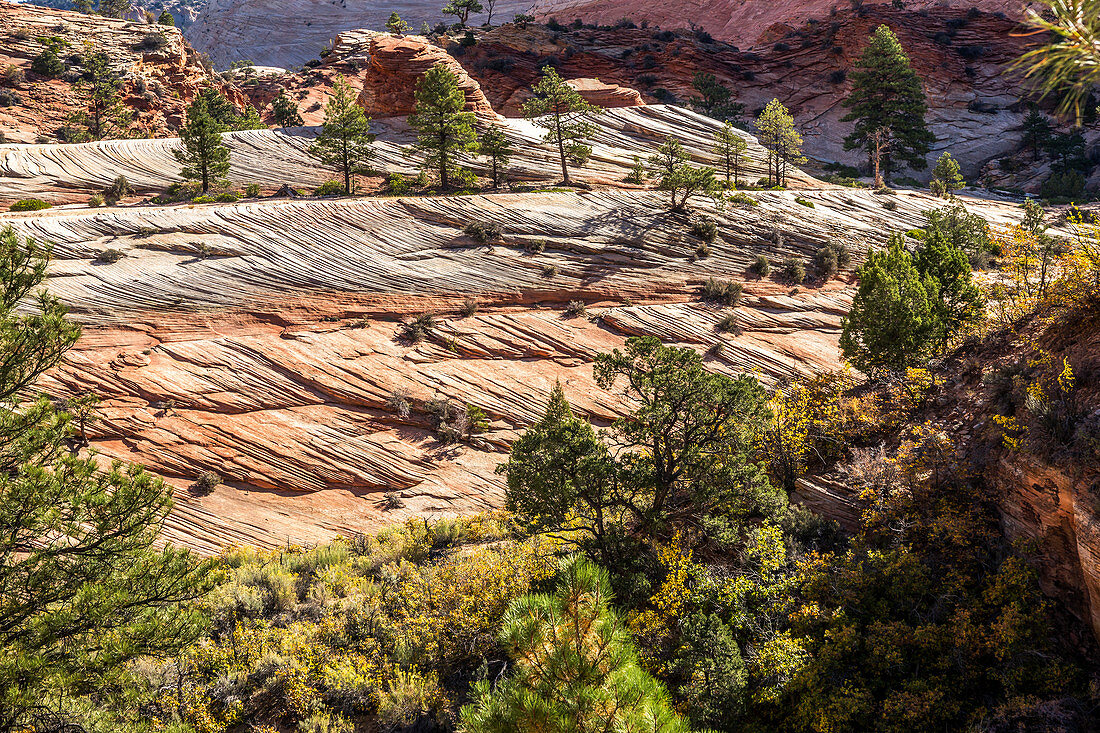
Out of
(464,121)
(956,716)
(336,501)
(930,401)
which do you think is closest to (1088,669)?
(956,716)

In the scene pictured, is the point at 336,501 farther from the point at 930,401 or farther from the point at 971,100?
the point at 971,100

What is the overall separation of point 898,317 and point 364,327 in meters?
24.6

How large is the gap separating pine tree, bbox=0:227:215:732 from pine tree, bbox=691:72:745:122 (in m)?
72.8

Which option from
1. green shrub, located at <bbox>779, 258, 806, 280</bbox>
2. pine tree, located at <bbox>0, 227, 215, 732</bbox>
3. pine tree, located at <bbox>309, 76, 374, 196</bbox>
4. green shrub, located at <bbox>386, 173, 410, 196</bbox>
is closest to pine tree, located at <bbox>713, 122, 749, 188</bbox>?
green shrub, located at <bbox>779, 258, 806, 280</bbox>

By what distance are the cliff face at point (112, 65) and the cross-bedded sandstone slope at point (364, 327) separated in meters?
37.7

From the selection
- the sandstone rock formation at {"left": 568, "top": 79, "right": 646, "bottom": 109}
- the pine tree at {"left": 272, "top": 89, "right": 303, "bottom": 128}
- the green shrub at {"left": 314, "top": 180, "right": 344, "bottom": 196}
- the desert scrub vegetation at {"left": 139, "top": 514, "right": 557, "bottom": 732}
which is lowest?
the desert scrub vegetation at {"left": 139, "top": 514, "right": 557, "bottom": 732}

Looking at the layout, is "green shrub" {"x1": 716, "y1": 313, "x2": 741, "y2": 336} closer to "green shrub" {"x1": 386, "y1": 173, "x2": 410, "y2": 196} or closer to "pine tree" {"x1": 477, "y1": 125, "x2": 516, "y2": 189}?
"pine tree" {"x1": 477, "y1": 125, "x2": 516, "y2": 189}

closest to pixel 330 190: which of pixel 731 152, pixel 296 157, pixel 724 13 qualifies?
pixel 296 157

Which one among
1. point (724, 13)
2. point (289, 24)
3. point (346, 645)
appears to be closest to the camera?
point (346, 645)

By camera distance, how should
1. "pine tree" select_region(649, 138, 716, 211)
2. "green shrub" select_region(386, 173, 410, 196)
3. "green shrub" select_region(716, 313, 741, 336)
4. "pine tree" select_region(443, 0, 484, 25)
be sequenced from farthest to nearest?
"pine tree" select_region(443, 0, 484, 25), "green shrub" select_region(386, 173, 410, 196), "pine tree" select_region(649, 138, 716, 211), "green shrub" select_region(716, 313, 741, 336)

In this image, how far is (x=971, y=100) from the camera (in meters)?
74.5

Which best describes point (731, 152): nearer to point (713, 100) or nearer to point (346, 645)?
point (713, 100)

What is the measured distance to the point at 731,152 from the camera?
2036 inches

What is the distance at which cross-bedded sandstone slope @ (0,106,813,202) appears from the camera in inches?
1563
